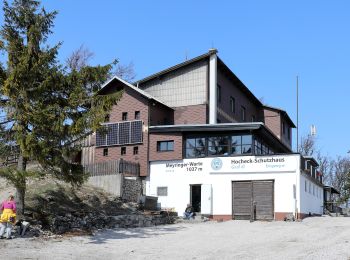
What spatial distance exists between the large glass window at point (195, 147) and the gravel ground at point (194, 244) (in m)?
10.1

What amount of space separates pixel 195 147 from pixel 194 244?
52.6 feet

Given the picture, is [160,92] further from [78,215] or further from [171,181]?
[78,215]

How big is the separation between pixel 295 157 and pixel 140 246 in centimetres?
1622

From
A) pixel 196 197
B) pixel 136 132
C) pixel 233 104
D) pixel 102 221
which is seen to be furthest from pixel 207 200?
pixel 233 104

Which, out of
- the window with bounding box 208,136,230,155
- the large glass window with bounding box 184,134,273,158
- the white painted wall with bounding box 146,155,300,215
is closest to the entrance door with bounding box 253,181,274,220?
the white painted wall with bounding box 146,155,300,215

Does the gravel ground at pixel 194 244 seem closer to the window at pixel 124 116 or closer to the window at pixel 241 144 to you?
the window at pixel 241 144

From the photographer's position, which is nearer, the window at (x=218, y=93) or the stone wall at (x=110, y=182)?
the stone wall at (x=110, y=182)

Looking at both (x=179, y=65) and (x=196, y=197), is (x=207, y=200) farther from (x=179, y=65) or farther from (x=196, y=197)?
(x=179, y=65)

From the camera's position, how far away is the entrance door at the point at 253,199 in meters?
33.0

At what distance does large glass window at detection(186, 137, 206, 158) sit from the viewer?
35.8 meters

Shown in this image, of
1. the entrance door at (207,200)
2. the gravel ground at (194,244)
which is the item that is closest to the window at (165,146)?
the entrance door at (207,200)

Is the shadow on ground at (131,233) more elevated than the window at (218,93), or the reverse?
the window at (218,93)

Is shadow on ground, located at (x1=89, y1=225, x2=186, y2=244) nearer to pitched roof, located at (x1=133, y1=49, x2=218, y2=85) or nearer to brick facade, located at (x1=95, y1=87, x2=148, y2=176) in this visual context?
brick facade, located at (x1=95, y1=87, x2=148, y2=176)

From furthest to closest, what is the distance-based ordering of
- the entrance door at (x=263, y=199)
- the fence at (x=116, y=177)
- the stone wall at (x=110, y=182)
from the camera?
the entrance door at (x=263, y=199), the fence at (x=116, y=177), the stone wall at (x=110, y=182)
